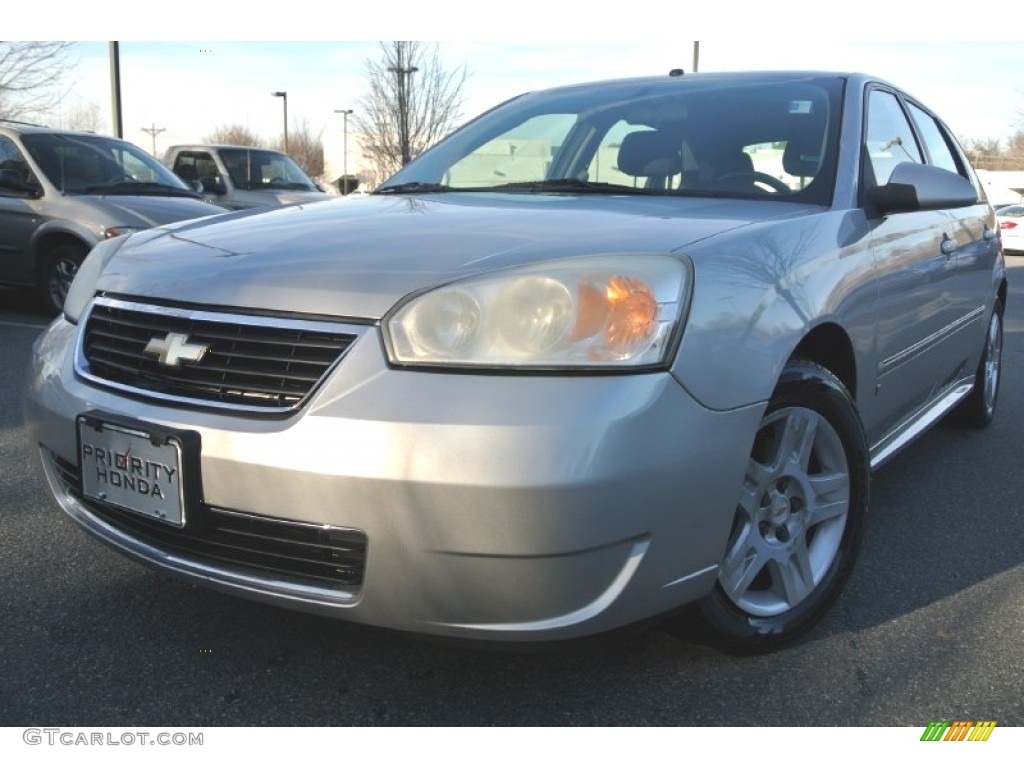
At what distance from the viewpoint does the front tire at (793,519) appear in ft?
7.05

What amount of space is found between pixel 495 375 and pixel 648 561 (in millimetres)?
461

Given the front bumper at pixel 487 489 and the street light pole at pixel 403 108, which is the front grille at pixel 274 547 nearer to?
the front bumper at pixel 487 489

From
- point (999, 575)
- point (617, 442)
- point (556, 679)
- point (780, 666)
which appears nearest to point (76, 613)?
point (556, 679)

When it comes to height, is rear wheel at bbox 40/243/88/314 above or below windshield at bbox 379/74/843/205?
below

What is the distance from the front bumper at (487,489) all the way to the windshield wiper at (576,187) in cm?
116

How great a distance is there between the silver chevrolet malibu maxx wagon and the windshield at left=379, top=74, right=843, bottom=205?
0.11 metres

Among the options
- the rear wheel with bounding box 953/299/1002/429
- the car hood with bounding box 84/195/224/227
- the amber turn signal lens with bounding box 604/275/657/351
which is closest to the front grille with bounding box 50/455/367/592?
the amber turn signal lens with bounding box 604/275/657/351

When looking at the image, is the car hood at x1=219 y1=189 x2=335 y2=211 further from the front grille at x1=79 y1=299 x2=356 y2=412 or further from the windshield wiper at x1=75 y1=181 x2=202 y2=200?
the front grille at x1=79 y1=299 x2=356 y2=412

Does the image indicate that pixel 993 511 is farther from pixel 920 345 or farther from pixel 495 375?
pixel 495 375

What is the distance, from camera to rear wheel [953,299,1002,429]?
179 inches

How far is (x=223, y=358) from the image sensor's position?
195cm

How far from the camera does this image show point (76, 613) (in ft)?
7.96

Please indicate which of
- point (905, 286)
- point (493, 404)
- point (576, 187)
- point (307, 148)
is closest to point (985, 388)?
point (905, 286)

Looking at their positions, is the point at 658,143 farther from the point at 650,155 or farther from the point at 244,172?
the point at 244,172
